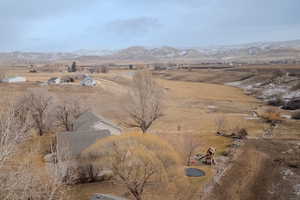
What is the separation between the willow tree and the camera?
1338 cm

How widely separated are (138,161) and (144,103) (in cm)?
1679

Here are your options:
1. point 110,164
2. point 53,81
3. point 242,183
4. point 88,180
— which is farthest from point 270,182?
point 53,81

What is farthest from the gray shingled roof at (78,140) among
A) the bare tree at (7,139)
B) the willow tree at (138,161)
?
the bare tree at (7,139)

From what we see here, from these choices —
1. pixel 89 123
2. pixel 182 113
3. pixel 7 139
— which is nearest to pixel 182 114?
pixel 182 113

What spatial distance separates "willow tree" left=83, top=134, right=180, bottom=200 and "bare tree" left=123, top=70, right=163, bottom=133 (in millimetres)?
12975

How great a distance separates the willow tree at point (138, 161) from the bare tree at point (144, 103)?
42.6 ft

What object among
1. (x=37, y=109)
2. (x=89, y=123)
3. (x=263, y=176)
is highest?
(x=37, y=109)

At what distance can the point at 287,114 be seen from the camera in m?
43.2

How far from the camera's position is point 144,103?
29.9 meters

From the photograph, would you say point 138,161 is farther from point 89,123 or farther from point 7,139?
point 89,123

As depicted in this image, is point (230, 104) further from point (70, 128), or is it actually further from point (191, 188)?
point (191, 188)

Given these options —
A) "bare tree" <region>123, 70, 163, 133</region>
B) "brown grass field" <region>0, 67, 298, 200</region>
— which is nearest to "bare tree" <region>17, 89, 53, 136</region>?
"brown grass field" <region>0, 67, 298, 200</region>

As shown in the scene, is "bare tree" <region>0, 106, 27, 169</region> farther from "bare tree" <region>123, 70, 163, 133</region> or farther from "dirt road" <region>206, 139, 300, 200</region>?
"bare tree" <region>123, 70, 163, 133</region>

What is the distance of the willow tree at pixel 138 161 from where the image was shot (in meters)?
13.4
